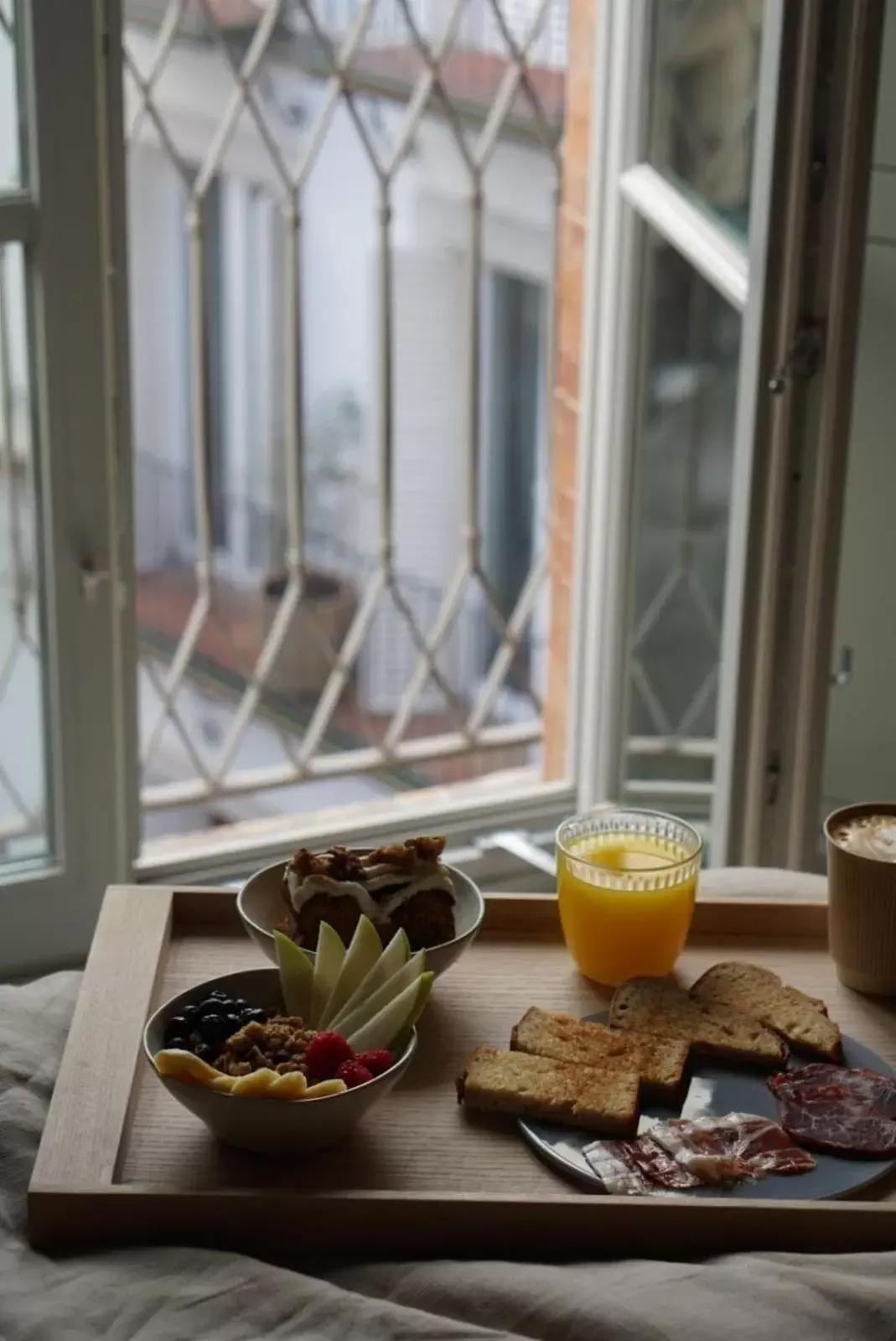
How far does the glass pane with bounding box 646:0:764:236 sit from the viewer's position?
2027 millimetres

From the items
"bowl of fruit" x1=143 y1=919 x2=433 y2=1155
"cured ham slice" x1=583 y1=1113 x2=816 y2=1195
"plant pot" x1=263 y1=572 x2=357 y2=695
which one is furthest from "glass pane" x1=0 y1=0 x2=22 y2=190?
"plant pot" x1=263 y1=572 x2=357 y2=695

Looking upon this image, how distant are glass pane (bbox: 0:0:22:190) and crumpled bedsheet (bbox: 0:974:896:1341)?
117 cm

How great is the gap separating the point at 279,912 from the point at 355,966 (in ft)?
0.49

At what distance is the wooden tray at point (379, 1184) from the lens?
102cm

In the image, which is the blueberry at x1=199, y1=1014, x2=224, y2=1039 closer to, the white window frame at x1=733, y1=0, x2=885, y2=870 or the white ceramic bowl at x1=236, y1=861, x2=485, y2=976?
the white ceramic bowl at x1=236, y1=861, x2=485, y2=976

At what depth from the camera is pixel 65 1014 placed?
126 centimetres

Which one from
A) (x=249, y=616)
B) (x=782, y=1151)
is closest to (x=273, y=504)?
(x=249, y=616)

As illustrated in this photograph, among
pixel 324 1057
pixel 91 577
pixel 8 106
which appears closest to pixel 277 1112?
pixel 324 1057

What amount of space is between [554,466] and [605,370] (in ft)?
0.87

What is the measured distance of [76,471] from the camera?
1927 millimetres

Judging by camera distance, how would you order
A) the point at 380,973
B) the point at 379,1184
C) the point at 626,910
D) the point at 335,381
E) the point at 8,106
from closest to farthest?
the point at 379,1184, the point at 380,973, the point at 626,910, the point at 8,106, the point at 335,381

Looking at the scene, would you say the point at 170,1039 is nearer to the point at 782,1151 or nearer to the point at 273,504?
the point at 782,1151

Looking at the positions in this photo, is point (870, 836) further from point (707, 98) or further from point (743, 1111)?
point (707, 98)

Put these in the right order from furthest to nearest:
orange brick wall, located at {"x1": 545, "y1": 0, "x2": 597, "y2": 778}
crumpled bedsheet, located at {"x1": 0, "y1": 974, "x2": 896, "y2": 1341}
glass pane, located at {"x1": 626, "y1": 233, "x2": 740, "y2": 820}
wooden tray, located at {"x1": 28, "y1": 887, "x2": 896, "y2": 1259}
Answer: orange brick wall, located at {"x1": 545, "y1": 0, "x2": 597, "y2": 778}
glass pane, located at {"x1": 626, "y1": 233, "x2": 740, "y2": 820}
wooden tray, located at {"x1": 28, "y1": 887, "x2": 896, "y2": 1259}
crumpled bedsheet, located at {"x1": 0, "y1": 974, "x2": 896, "y2": 1341}
